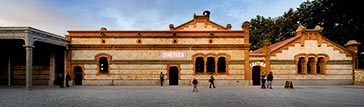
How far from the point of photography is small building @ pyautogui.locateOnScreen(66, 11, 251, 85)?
70.8ft

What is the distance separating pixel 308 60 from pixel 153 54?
15.4 m

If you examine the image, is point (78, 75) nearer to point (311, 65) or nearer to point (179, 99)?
point (179, 99)

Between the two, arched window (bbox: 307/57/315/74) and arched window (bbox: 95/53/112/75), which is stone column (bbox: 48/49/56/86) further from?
arched window (bbox: 307/57/315/74)

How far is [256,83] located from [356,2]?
446 inches

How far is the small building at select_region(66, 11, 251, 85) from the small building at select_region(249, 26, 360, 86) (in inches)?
93.2

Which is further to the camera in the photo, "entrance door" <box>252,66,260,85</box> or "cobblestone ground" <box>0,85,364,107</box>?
"entrance door" <box>252,66,260,85</box>

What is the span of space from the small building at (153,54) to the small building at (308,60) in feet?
7.77

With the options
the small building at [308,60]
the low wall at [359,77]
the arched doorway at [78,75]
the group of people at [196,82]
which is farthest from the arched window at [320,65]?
the arched doorway at [78,75]

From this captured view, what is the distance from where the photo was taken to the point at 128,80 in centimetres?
2162

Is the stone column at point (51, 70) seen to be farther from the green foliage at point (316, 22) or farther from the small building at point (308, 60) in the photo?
the green foliage at point (316, 22)

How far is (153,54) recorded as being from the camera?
21.7 m

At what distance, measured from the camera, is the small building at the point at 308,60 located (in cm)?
2203

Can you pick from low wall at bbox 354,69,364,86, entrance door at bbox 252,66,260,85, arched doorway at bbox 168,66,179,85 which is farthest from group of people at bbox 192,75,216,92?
low wall at bbox 354,69,364,86

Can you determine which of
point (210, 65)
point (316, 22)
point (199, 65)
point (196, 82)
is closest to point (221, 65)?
point (210, 65)
